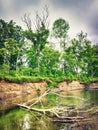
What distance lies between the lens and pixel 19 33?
7581 centimetres

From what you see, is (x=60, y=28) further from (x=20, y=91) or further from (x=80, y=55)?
(x=20, y=91)

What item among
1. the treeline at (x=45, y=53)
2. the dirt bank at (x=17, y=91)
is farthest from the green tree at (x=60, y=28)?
the dirt bank at (x=17, y=91)

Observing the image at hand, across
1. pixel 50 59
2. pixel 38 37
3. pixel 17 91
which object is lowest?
pixel 17 91

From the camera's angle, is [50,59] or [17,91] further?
[50,59]

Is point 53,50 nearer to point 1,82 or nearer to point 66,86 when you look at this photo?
point 66,86

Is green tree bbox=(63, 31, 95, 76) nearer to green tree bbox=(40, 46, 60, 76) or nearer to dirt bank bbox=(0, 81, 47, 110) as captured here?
green tree bbox=(40, 46, 60, 76)

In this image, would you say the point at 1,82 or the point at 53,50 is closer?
the point at 1,82

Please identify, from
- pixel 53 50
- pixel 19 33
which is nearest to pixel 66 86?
pixel 53 50

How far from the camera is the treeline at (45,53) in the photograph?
68375 mm

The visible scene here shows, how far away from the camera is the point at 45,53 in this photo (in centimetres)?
8169

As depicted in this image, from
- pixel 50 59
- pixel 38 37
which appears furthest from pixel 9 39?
pixel 50 59

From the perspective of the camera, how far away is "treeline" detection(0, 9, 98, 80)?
2692 inches

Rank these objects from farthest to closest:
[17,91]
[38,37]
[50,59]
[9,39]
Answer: [50,59]
[38,37]
[9,39]
[17,91]

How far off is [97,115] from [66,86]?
47744mm
